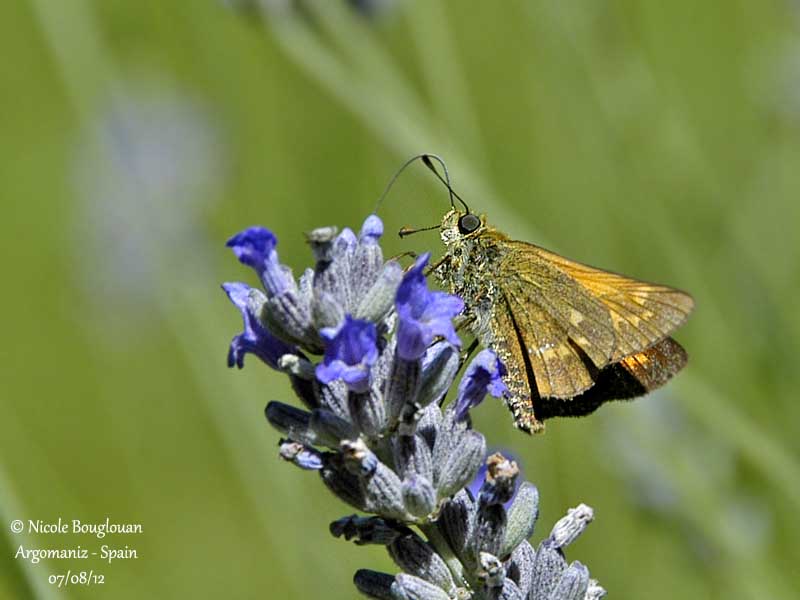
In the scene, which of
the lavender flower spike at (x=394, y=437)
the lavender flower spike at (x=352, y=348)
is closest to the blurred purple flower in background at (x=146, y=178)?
the lavender flower spike at (x=394, y=437)

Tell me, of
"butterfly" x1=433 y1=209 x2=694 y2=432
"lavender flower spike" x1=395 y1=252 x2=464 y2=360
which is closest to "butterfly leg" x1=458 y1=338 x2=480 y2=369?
"butterfly" x1=433 y1=209 x2=694 y2=432

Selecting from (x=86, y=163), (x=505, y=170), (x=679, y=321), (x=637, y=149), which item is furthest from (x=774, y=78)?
(x=86, y=163)

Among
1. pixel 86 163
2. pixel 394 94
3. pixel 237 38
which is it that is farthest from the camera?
pixel 86 163

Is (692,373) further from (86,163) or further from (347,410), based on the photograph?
(86,163)

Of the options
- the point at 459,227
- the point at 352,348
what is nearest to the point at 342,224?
the point at 459,227

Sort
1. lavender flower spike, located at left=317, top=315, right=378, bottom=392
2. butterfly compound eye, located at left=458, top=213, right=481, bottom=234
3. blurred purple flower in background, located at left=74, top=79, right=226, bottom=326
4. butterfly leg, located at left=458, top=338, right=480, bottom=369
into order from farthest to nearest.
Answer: blurred purple flower in background, located at left=74, top=79, right=226, bottom=326 → butterfly compound eye, located at left=458, top=213, right=481, bottom=234 → butterfly leg, located at left=458, top=338, right=480, bottom=369 → lavender flower spike, located at left=317, top=315, right=378, bottom=392

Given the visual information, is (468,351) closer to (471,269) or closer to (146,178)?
(471,269)

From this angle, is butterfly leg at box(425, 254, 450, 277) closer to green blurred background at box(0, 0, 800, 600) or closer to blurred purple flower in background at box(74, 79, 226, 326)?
green blurred background at box(0, 0, 800, 600)
